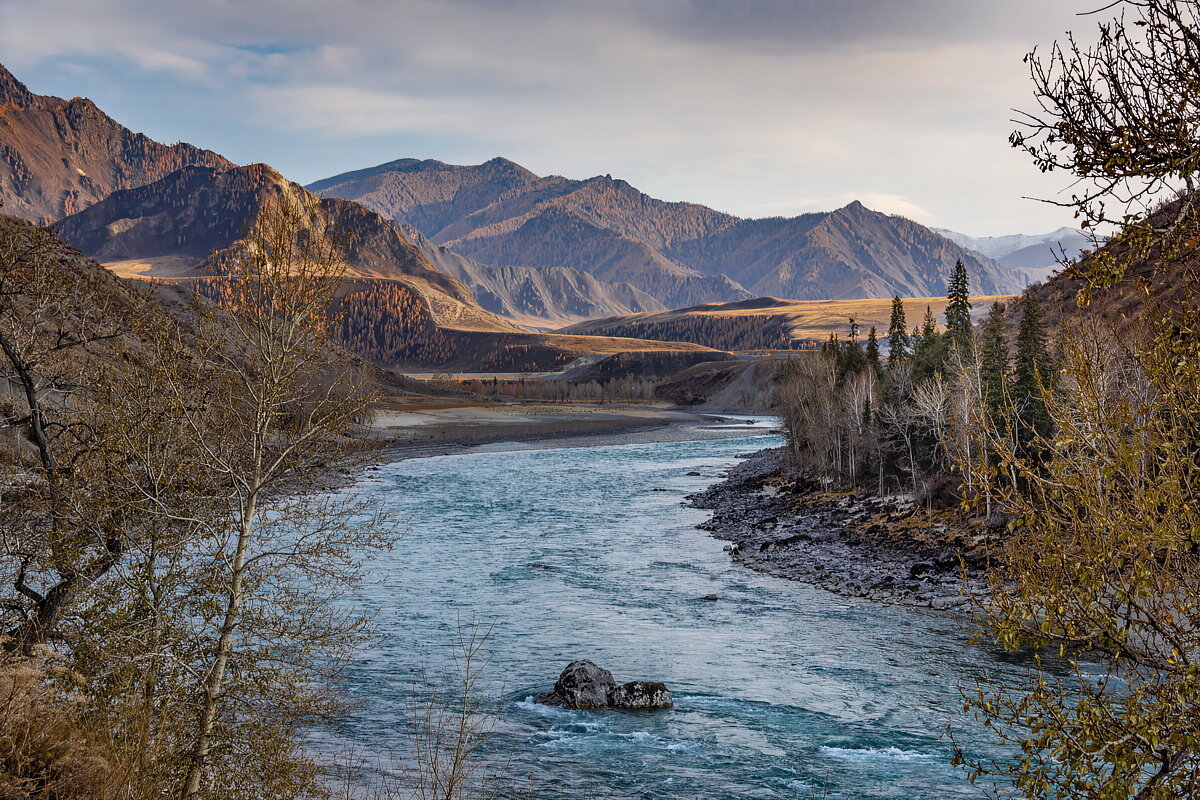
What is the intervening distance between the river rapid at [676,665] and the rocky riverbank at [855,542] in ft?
6.83

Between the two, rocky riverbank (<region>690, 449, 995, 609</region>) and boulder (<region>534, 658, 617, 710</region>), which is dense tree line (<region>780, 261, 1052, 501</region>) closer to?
rocky riverbank (<region>690, 449, 995, 609</region>)

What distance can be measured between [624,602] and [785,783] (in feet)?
51.9

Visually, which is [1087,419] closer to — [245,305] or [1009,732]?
[245,305]

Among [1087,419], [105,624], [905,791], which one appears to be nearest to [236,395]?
[105,624]

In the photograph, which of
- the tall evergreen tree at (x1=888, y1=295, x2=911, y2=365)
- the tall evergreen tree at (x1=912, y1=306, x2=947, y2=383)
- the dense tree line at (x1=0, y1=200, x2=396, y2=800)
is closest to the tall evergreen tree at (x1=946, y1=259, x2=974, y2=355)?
the tall evergreen tree at (x1=912, y1=306, x2=947, y2=383)

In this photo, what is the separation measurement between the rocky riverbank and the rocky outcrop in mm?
12185

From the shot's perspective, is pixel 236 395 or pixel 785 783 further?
pixel 785 783

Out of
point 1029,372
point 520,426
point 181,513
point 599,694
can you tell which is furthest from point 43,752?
point 520,426

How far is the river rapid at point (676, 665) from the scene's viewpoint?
19047mm

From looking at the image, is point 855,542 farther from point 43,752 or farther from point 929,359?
point 43,752

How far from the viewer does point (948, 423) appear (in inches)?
2170

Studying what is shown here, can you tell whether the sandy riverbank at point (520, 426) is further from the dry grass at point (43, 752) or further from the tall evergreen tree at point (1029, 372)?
the dry grass at point (43, 752)

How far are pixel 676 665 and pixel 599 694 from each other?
4.10 m

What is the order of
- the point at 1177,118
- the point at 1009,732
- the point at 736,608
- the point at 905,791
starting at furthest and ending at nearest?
the point at 736,608
the point at 1009,732
the point at 905,791
the point at 1177,118
